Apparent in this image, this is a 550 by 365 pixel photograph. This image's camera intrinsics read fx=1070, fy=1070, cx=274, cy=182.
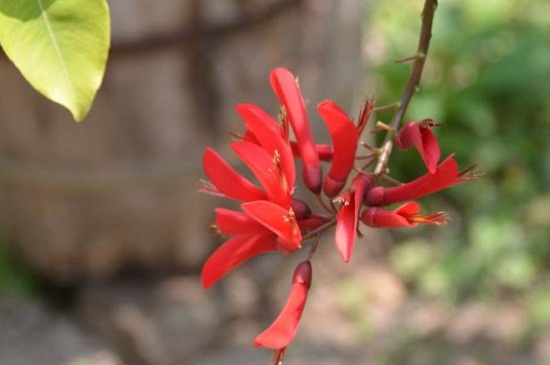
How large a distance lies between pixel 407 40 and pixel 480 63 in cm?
20

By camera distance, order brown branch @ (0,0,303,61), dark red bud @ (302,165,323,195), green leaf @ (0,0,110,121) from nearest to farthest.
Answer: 1. green leaf @ (0,0,110,121)
2. dark red bud @ (302,165,323,195)
3. brown branch @ (0,0,303,61)

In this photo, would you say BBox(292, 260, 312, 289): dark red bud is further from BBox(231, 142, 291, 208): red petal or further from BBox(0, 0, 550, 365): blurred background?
BBox(0, 0, 550, 365): blurred background

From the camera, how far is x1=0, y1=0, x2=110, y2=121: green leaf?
61 cm

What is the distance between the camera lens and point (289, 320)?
26.1 inches

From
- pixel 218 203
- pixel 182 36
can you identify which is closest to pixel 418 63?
pixel 182 36

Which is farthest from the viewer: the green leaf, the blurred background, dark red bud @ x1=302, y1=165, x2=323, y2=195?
the blurred background

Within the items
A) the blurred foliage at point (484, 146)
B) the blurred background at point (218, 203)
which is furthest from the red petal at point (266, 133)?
the blurred foliage at point (484, 146)

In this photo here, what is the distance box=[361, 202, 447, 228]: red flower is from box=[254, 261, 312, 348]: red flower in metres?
0.06

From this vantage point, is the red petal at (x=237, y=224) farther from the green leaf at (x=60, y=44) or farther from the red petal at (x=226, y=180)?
the green leaf at (x=60, y=44)

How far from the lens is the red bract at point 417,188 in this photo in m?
0.66

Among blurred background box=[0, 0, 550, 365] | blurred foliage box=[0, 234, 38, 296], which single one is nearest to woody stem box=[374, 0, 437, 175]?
blurred background box=[0, 0, 550, 365]

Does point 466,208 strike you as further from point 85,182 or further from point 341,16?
point 85,182

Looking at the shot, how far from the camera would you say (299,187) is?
95.6 inches

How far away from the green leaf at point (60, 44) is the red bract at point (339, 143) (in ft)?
0.46
